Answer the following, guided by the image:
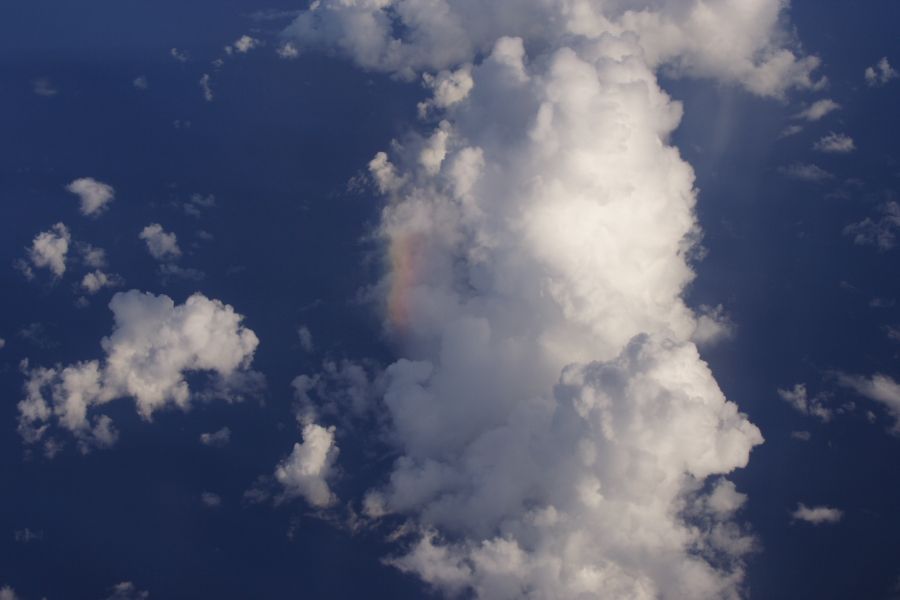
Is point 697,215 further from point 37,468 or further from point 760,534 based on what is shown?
point 37,468

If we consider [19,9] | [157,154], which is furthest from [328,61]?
[19,9]

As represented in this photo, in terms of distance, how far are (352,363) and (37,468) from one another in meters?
26.8

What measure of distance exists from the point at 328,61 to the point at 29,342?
62539 millimetres

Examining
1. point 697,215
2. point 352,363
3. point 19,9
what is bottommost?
point 352,363

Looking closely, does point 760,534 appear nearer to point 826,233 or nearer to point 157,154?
point 826,233

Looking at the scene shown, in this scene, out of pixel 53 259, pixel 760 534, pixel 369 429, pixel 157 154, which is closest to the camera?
pixel 760 534

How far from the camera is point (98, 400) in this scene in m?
74.8

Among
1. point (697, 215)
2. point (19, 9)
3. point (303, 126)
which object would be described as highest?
point (19, 9)

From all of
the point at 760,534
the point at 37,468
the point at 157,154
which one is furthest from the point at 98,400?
the point at 760,534

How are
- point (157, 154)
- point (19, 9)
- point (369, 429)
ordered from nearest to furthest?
point (369, 429), point (157, 154), point (19, 9)

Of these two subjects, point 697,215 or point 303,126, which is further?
point 303,126

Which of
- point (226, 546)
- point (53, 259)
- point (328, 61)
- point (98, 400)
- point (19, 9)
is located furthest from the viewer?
point (19, 9)

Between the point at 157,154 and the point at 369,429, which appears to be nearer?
the point at 369,429

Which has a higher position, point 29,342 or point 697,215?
point 697,215
